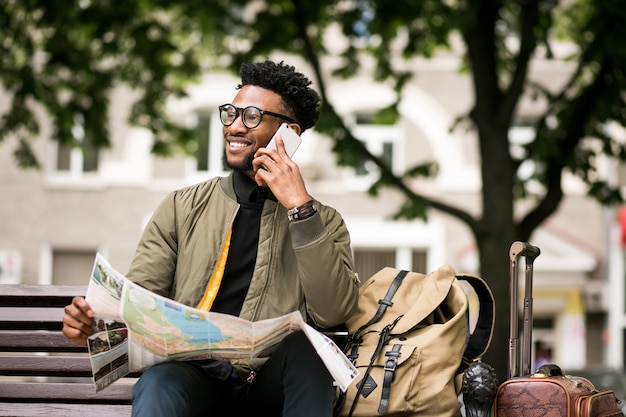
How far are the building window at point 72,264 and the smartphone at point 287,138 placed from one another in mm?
17645

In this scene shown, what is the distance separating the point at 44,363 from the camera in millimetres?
4066

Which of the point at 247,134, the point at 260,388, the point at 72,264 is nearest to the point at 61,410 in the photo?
the point at 260,388

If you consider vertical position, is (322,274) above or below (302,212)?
below

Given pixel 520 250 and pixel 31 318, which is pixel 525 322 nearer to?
pixel 520 250

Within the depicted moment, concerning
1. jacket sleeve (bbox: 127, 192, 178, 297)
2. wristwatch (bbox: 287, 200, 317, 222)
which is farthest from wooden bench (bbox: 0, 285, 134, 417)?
wristwatch (bbox: 287, 200, 317, 222)

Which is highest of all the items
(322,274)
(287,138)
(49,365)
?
(287,138)

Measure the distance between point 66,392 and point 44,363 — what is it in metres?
0.17

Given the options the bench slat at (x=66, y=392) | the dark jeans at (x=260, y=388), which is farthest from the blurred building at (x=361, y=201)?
the dark jeans at (x=260, y=388)

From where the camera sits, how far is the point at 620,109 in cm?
978

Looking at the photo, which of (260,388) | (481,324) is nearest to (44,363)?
(260,388)

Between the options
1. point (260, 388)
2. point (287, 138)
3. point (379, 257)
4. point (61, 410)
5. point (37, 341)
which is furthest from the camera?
point (379, 257)

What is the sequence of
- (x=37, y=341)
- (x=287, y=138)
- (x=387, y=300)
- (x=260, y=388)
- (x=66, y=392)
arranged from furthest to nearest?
(x=37, y=341) < (x=66, y=392) < (x=387, y=300) < (x=287, y=138) < (x=260, y=388)

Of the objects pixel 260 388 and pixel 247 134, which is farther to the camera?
pixel 247 134

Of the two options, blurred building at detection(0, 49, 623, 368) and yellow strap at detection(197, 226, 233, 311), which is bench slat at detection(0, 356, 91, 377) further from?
blurred building at detection(0, 49, 623, 368)
